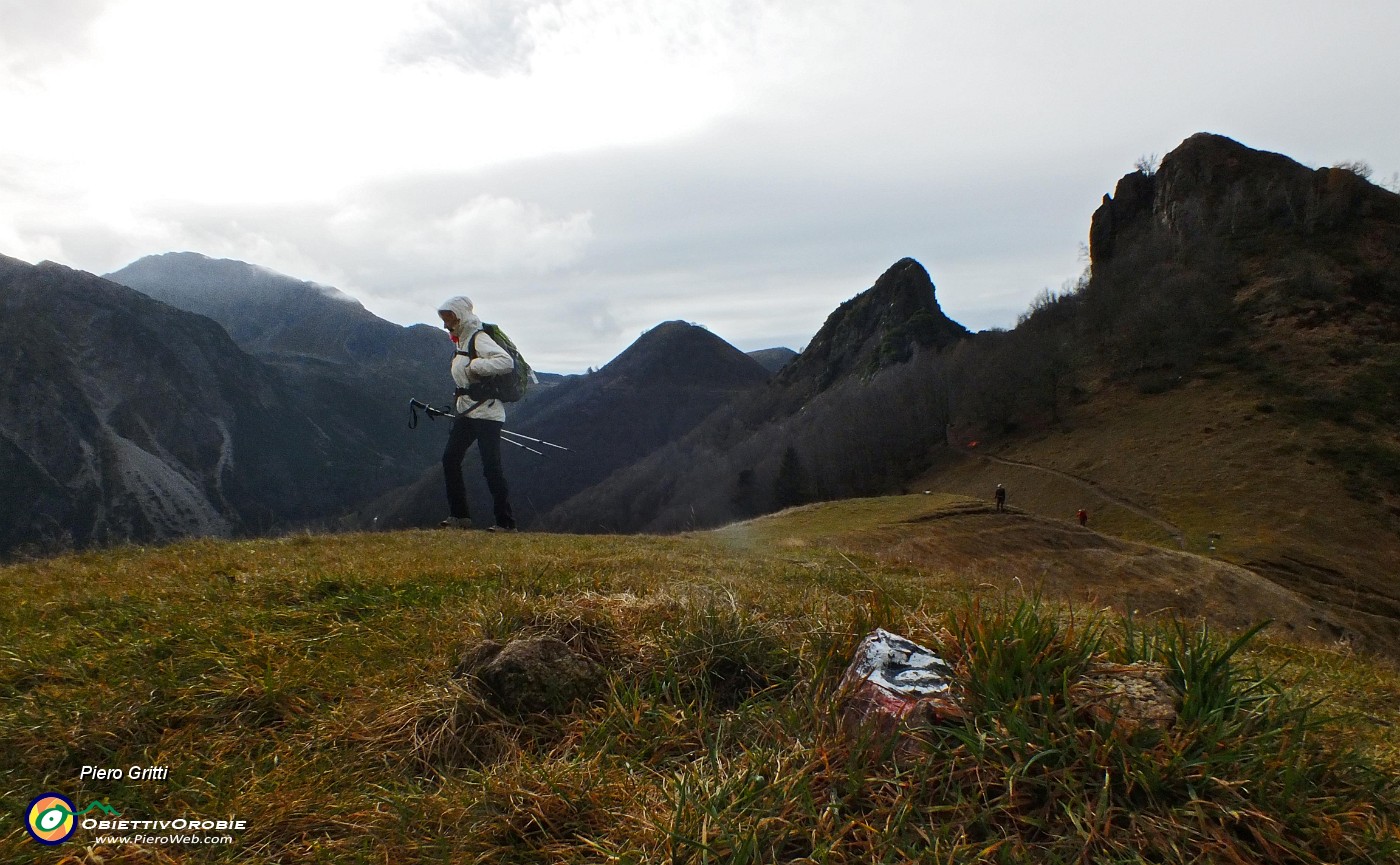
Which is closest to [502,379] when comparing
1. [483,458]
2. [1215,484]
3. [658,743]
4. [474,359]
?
[474,359]

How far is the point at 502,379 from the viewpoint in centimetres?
1230

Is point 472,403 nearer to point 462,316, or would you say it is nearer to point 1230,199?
Result: point 462,316

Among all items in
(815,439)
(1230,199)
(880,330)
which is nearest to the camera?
(815,439)

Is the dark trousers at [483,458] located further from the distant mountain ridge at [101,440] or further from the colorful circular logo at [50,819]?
the distant mountain ridge at [101,440]

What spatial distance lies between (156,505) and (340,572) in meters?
179

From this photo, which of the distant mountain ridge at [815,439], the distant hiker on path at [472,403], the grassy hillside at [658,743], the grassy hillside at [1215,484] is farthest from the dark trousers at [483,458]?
the distant mountain ridge at [815,439]

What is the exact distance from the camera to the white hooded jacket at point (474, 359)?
12.0 m

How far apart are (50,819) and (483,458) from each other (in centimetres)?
974

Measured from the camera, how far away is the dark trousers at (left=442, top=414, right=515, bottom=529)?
12.3 metres

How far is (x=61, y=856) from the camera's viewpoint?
2.58 meters

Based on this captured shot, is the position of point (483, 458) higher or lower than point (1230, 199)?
lower

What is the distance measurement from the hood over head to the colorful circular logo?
9981mm

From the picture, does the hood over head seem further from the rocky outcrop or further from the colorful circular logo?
the rocky outcrop

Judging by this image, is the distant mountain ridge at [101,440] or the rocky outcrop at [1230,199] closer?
the rocky outcrop at [1230,199]
